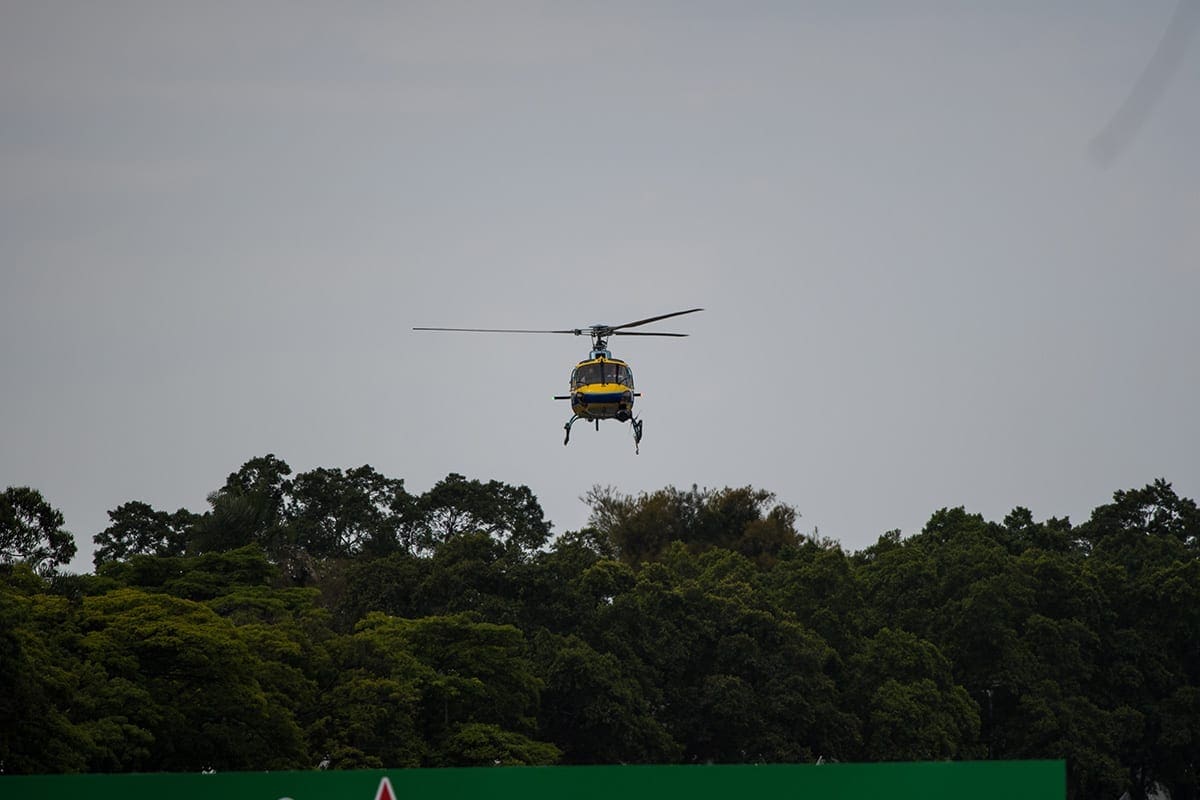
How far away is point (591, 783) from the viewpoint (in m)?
16.4

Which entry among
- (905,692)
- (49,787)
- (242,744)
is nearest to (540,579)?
(905,692)

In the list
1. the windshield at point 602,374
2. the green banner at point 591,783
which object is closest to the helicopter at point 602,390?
the windshield at point 602,374

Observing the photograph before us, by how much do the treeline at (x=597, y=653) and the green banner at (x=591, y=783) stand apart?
22.6 meters

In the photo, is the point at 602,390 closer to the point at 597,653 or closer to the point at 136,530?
the point at 597,653

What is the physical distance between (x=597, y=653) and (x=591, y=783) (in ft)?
140

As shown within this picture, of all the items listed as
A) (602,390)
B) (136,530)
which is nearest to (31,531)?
(602,390)

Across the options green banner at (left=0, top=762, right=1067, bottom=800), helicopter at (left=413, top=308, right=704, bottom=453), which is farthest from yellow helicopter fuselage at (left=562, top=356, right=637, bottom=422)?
green banner at (left=0, top=762, right=1067, bottom=800)

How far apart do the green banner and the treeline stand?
74.2 ft

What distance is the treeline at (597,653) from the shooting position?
144ft

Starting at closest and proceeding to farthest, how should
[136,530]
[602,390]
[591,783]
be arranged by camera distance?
[591,783] < [602,390] < [136,530]

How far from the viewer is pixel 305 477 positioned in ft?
326

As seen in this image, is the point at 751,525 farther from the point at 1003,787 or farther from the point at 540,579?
the point at 1003,787

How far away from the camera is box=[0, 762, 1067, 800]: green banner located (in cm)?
1518

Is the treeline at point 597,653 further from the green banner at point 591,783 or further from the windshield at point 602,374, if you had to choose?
the green banner at point 591,783
